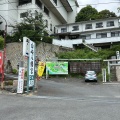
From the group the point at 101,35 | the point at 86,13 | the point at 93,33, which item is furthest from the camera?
the point at 86,13

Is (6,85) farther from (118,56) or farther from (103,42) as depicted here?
(103,42)

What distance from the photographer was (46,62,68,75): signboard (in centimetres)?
2753

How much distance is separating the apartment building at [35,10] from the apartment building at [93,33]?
162 inches

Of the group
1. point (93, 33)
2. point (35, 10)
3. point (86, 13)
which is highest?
point (86, 13)

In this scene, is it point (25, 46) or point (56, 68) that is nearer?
point (25, 46)

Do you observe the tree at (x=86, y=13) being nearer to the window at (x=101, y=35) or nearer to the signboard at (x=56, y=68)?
the window at (x=101, y=35)

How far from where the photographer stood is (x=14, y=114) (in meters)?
8.68

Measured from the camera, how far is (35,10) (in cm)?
4372

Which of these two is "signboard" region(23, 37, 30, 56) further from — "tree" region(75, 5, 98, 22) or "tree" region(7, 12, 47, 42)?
"tree" region(75, 5, 98, 22)

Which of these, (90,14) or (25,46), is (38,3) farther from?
(25,46)

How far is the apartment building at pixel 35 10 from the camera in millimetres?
42781

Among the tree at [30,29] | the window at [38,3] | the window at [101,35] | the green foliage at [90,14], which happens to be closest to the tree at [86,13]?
the green foliage at [90,14]

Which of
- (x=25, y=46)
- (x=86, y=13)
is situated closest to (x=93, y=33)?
(x=86, y=13)

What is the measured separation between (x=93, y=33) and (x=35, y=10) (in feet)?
42.5
